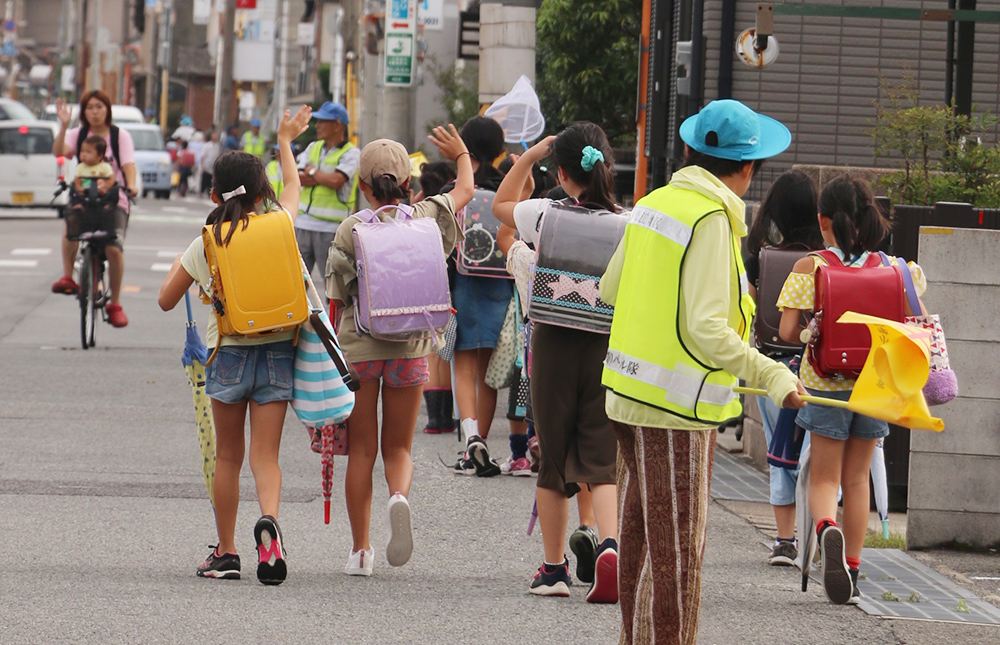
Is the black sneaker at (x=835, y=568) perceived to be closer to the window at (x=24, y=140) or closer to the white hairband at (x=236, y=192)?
the white hairband at (x=236, y=192)

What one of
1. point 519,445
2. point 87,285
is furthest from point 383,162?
point 87,285

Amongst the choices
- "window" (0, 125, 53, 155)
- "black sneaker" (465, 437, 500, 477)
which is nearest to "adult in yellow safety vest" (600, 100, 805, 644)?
"black sneaker" (465, 437, 500, 477)

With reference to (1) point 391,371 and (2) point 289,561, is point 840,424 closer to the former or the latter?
(1) point 391,371

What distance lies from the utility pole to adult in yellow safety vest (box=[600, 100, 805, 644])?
58.1 meters

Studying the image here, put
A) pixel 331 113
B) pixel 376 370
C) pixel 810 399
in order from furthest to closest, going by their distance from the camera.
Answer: pixel 331 113
pixel 376 370
pixel 810 399

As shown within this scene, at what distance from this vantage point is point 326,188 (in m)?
12.7

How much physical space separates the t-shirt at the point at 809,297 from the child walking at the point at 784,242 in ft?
2.28

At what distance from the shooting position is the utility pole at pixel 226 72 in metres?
62.5

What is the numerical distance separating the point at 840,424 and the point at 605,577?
1135mm

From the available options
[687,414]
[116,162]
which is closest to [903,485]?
[687,414]

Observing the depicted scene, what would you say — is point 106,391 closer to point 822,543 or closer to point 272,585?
point 272,585

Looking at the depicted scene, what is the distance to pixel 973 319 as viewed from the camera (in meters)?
7.70

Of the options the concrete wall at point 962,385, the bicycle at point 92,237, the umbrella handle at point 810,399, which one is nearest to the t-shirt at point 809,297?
the concrete wall at point 962,385

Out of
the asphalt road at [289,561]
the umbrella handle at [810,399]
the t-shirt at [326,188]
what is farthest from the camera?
the t-shirt at [326,188]
